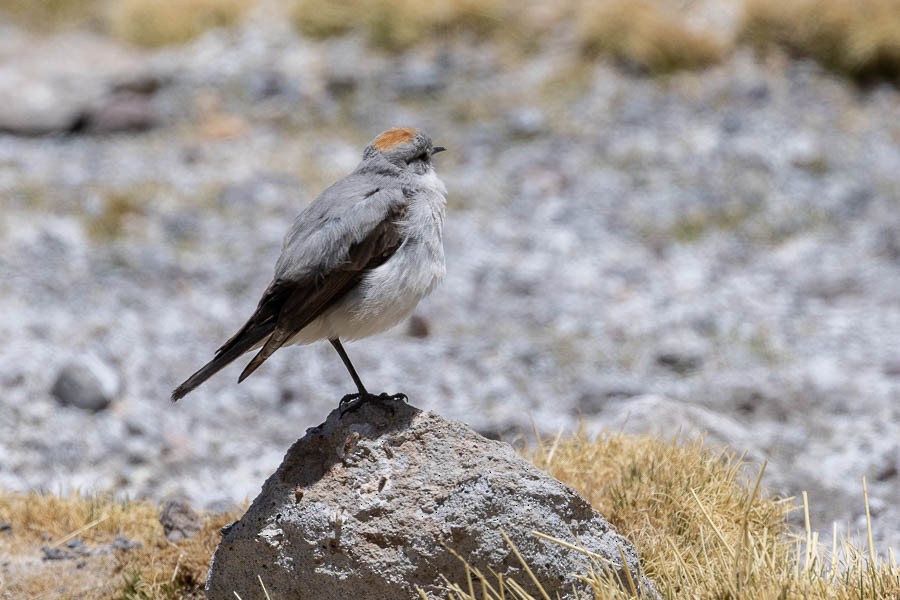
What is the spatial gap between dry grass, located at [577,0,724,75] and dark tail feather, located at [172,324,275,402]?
31.0 feet

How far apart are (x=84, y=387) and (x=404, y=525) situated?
422 cm

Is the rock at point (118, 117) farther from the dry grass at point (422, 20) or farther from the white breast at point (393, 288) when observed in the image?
the white breast at point (393, 288)

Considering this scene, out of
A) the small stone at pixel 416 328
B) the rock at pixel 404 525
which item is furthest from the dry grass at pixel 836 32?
the rock at pixel 404 525

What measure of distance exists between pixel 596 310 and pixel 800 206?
2653 mm

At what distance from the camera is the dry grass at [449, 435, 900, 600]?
3.57 meters

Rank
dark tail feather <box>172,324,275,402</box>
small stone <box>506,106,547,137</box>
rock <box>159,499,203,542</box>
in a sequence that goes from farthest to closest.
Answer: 1. small stone <box>506,106,547,137</box>
2. rock <box>159,499,203,542</box>
3. dark tail feather <box>172,324,275,402</box>

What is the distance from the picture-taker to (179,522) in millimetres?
5016

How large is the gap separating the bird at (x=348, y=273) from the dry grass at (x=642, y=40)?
29.0 ft

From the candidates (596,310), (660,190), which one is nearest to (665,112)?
(660,190)

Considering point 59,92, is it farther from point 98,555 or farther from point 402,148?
point 402,148

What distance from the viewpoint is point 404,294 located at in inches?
174

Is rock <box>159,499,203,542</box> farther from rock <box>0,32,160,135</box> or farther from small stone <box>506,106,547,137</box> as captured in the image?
rock <box>0,32,160,135</box>

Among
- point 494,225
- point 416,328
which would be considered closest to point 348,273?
point 416,328

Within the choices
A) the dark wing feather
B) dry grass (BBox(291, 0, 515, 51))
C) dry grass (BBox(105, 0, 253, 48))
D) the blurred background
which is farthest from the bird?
dry grass (BBox(105, 0, 253, 48))
